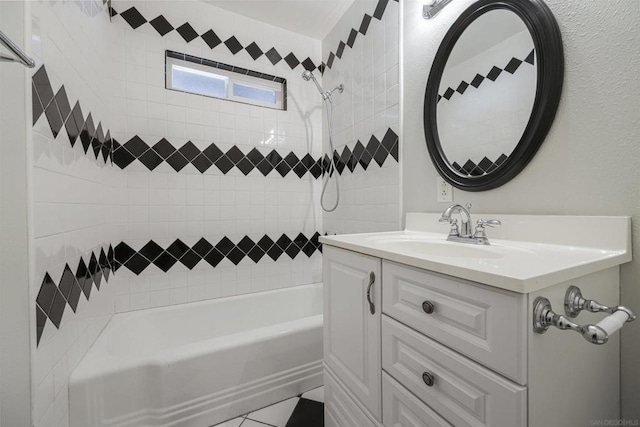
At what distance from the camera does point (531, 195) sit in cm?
93

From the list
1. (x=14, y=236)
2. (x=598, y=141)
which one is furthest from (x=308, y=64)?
(x=14, y=236)

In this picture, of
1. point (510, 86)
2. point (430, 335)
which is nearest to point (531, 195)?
point (510, 86)

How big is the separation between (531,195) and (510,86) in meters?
0.41

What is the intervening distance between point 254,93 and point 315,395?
83.0 inches

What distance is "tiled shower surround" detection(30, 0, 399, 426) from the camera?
984 mm

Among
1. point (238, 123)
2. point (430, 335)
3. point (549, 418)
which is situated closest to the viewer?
point (549, 418)

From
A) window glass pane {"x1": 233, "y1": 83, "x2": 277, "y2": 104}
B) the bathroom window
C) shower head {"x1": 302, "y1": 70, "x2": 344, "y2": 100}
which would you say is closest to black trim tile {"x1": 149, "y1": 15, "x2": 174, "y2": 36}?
the bathroom window

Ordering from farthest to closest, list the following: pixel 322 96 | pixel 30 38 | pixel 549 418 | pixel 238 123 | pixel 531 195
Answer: pixel 322 96 < pixel 238 123 < pixel 531 195 < pixel 30 38 < pixel 549 418

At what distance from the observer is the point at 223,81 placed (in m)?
2.02

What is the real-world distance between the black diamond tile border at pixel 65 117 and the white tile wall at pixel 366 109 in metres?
1.47

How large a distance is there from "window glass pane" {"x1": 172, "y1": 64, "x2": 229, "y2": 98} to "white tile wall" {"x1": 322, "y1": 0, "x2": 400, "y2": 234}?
0.84 meters

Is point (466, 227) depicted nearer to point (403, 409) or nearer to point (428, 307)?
point (428, 307)

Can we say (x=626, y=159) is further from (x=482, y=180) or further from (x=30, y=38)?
(x=30, y=38)

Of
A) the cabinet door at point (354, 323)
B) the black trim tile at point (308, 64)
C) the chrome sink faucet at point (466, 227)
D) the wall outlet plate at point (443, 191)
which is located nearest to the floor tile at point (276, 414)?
the cabinet door at point (354, 323)
